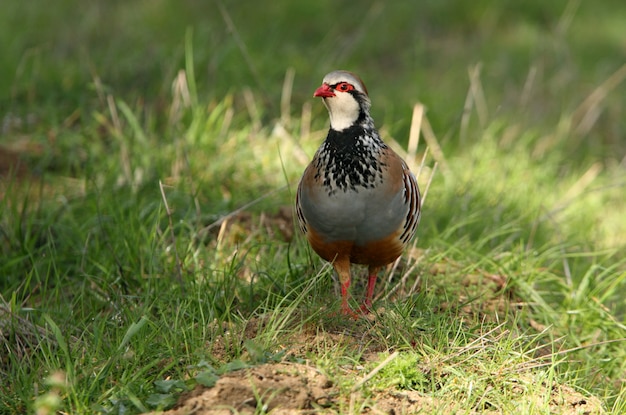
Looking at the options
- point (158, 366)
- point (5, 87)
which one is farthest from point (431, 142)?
point (158, 366)

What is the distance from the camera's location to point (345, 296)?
3.72m

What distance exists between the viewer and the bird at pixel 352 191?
3.58m

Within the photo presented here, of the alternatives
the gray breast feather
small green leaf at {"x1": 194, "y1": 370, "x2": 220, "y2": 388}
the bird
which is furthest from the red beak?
small green leaf at {"x1": 194, "y1": 370, "x2": 220, "y2": 388}

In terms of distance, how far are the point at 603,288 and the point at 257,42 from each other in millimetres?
3995

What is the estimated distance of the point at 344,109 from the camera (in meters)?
3.67

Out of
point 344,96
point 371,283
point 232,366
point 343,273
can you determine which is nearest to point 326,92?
point 344,96

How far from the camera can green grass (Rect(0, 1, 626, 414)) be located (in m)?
3.30

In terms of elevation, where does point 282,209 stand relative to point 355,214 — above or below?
below

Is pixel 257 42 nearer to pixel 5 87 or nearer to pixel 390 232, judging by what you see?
pixel 5 87

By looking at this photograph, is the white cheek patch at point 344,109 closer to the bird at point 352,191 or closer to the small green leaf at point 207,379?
the bird at point 352,191

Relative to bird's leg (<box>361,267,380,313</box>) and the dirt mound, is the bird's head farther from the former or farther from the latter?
the dirt mound

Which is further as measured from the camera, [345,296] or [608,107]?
[608,107]

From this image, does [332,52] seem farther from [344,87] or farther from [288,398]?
[288,398]

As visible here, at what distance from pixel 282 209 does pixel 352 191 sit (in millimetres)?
1380
